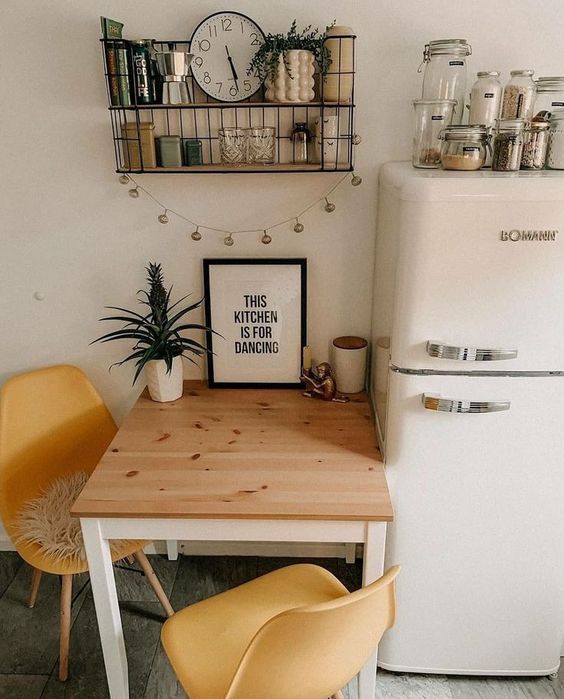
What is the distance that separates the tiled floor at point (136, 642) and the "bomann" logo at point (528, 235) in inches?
56.6

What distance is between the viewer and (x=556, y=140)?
1.67 meters

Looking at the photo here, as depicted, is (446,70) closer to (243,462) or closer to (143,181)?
(143,181)

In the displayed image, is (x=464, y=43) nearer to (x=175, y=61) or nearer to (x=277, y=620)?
(x=175, y=61)

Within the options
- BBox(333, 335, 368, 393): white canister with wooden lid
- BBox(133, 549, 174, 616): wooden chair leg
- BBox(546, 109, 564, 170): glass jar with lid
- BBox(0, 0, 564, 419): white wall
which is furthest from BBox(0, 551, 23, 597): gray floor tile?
BBox(546, 109, 564, 170): glass jar with lid

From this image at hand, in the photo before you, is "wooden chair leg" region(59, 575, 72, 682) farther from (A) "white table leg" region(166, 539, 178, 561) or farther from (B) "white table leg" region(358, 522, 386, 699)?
(B) "white table leg" region(358, 522, 386, 699)

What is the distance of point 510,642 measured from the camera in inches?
76.0

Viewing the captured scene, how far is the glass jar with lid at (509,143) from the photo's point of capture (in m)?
1.65

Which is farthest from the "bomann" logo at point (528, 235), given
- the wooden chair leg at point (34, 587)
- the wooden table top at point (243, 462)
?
the wooden chair leg at point (34, 587)

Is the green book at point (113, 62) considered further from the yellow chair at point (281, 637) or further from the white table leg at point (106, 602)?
the yellow chair at point (281, 637)

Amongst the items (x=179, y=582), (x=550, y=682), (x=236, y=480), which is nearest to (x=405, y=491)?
(x=236, y=480)

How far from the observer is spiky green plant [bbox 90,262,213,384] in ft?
6.69

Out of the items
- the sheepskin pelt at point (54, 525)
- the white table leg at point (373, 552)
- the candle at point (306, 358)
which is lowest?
the sheepskin pelt at point (54, 525)

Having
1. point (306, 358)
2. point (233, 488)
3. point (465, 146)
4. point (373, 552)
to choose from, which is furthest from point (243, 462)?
point (465, 146)

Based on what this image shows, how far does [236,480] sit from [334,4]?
4.63 feet
